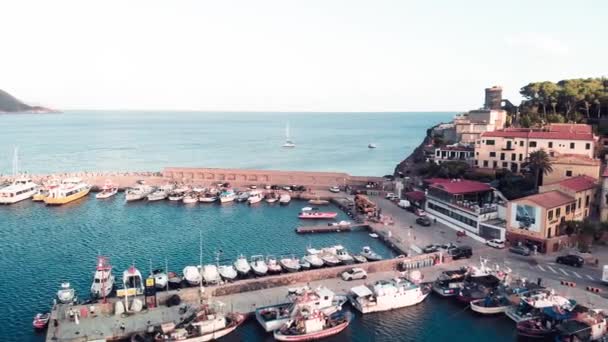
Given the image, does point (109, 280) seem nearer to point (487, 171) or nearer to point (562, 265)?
point (562, 265)

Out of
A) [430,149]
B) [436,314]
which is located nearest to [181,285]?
[436,314]

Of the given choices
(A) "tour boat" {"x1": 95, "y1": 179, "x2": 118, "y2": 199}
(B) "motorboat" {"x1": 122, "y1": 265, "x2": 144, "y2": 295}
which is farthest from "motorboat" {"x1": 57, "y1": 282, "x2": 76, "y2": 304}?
(A) "tour boat" {"x1": 95, "y1": 179, "x2": 118, "y2": 199}

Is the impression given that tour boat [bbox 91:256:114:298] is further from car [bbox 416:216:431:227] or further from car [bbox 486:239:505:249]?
car [bbox 486:239:505:249]

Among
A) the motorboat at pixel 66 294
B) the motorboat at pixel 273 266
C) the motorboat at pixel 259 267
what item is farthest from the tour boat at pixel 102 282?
the motorboat at pixel 273 266

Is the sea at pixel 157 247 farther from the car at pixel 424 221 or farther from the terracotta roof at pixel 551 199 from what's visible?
the terracotta roof at pixel 551 199

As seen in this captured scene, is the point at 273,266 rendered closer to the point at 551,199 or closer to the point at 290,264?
the point at 290,264
